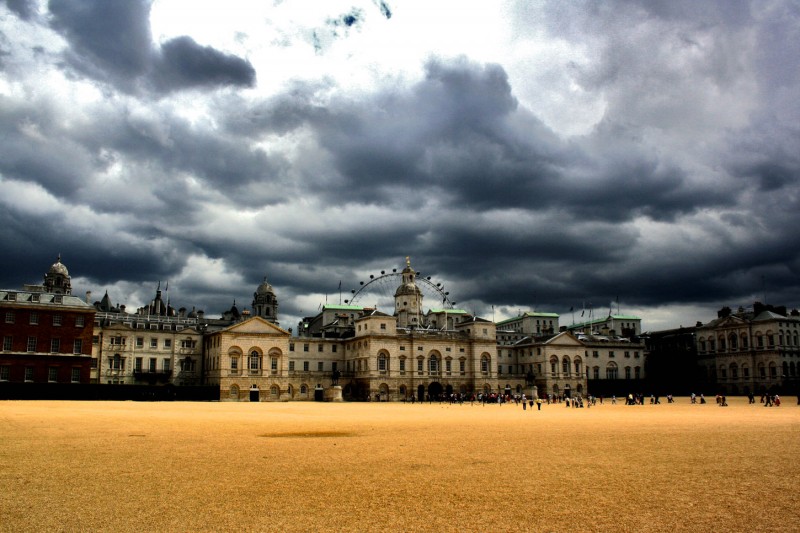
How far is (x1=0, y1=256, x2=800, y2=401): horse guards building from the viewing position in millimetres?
83312

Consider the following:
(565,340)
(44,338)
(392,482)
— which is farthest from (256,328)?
(392,482)

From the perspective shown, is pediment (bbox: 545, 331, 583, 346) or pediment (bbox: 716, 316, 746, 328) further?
pediment (bbox: 716, 316, 746, 328)

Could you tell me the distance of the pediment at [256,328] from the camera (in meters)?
97.6

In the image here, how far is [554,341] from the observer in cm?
11994

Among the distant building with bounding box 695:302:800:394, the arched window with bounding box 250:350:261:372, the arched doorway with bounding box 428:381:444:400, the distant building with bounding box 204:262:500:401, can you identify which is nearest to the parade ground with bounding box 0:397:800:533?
the distant building with bounding box 204:262:500:401

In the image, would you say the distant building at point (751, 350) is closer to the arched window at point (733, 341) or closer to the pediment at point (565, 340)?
the arched window at point (733, 341)

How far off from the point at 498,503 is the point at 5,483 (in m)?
13.2

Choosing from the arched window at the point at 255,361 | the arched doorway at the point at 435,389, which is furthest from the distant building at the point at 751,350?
the arched window at the point at 255,361

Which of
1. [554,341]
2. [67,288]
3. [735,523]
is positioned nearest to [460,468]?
[735,523]

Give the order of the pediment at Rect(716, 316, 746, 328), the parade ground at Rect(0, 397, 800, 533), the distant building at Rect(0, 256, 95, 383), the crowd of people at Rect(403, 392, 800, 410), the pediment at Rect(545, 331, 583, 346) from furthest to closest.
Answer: the pediment at Rect(716, 316, 746, 328) < the pediment at Rect(545, 331, 583, 346) < the distant building at Rect(0, 256, 95, 383) < the crowd of people at Rect(403, 392, 800, 410) < the parade ground at Rect(0, 397, 800, 533)

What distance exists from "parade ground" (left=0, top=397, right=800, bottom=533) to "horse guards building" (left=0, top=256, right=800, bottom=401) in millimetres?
56639

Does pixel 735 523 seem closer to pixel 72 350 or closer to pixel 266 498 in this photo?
pixel 266 498

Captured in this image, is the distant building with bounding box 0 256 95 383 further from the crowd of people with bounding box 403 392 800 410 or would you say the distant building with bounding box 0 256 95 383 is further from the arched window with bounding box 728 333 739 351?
the arched window with bounding box 728 333 739 351

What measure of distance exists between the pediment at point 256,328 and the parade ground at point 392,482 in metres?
65.0
